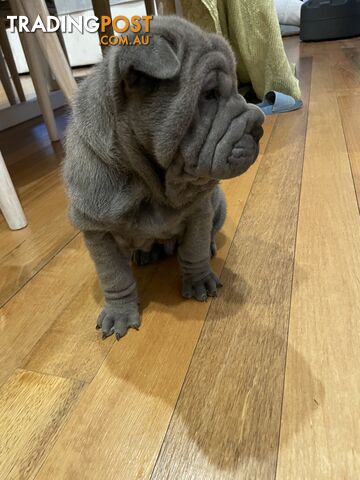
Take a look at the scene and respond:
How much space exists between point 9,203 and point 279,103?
1.59m

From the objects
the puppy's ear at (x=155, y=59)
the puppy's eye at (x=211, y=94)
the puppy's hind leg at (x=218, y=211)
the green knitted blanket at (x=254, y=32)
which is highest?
the puppy's ear at (x=155, y=59)

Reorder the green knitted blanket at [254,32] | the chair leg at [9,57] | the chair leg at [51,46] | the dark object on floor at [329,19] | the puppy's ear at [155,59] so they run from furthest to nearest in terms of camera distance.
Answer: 1. the dark object on floor at [329,19]
2. the chair leg at [9,57]
3. the green knitted blanket at [254,32]
4. the chair leg at [51,46]
5. the puppy's ear at [155,59]

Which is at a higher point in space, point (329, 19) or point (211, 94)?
point (211, 94)

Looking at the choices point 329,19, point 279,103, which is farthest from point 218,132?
point 329,19

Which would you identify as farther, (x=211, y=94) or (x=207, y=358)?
(x=207, y=358)

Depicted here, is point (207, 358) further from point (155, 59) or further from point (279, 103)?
point (279, 103)

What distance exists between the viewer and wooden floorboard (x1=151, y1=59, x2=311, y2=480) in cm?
70

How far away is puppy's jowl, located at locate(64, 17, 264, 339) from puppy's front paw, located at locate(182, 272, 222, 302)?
0.68ft

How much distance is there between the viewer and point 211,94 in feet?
2.38

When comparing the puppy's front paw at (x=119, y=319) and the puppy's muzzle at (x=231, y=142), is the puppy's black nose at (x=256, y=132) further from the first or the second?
the puppy's front paw at (x=119, y=319)

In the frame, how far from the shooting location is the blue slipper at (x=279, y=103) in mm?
2344

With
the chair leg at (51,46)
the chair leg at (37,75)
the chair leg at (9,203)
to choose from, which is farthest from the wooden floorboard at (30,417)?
the chair leg at (37,75)

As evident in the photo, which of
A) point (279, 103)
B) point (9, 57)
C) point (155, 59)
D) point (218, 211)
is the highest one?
point (155, 59)

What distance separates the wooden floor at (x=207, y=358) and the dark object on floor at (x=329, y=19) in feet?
12.8
